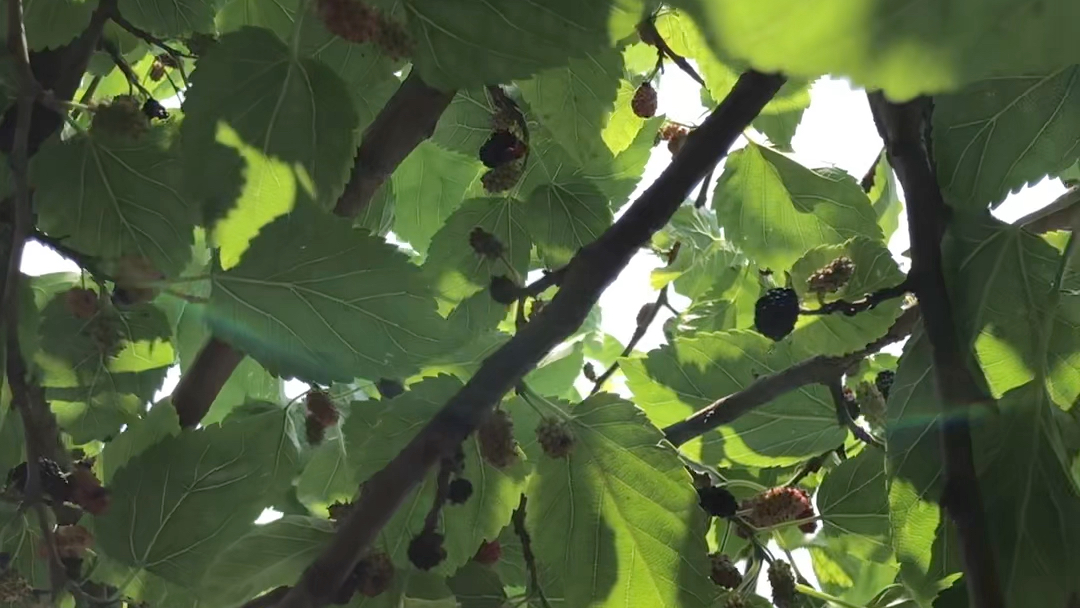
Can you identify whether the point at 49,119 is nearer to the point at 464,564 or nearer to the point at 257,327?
the point at 257,327

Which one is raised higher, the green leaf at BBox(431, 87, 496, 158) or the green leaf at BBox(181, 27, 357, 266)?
the green leaf at BBox(431, 87, 496, 158)

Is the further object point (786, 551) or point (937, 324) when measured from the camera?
point (786, 551)

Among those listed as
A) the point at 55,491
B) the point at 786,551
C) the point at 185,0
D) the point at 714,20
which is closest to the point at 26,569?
the point at 55,491

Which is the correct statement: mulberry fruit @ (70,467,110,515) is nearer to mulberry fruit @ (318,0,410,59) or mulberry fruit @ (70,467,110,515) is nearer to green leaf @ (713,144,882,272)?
mulberry fruit @ (318,0,410,59)

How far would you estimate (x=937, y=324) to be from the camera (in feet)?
1.29

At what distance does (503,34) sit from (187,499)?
0.97 ft

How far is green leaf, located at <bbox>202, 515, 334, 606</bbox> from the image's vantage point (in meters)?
0.47

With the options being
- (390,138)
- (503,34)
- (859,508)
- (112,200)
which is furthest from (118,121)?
(859,508)

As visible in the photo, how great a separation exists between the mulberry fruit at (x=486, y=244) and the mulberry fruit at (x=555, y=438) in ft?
0.45

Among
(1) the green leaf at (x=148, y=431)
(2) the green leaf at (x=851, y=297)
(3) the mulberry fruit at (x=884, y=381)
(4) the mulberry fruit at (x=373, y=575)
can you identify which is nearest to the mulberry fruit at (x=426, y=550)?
(4) the mulberry fruit at (x=373, y=575)

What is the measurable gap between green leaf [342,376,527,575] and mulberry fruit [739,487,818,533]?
0.53 ft

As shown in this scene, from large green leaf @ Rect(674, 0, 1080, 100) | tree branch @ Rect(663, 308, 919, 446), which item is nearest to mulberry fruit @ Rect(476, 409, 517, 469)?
tree branch @ Rect(663, 308, 919, 446)

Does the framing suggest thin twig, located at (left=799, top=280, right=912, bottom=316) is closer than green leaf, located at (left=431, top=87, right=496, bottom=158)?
Yes

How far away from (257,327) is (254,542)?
113 millimetres
